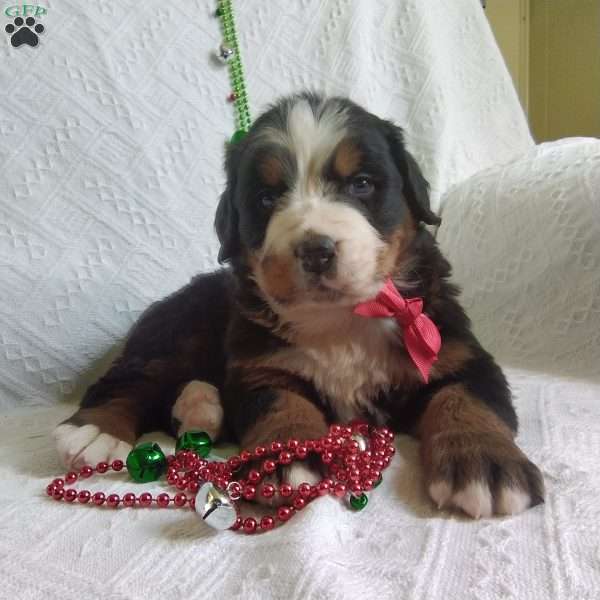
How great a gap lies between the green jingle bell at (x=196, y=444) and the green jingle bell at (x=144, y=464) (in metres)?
0.08

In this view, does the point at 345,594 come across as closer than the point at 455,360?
Yes

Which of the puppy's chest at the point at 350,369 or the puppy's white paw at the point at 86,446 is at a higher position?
the puppy's white paw at the point at 86,446

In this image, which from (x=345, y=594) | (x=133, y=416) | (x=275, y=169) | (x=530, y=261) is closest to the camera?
(x=345, y=594)

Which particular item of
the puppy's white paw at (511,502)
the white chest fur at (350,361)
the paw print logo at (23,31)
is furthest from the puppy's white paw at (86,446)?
the paw print logo at (23,31)

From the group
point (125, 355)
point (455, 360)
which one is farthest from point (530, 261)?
point (125, 355)

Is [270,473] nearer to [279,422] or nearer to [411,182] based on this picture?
[279,422]

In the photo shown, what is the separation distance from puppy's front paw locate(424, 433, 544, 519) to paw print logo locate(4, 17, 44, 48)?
7.02 feet

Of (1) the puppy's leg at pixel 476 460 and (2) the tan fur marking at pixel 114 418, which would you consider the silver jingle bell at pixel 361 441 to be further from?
(2) the tan fur marking at pixel 114 418

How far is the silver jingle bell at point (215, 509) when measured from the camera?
125 centimetres

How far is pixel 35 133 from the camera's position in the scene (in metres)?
2.54

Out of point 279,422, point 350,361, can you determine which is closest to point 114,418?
point 279,422

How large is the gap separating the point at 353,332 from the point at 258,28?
1.73 meters

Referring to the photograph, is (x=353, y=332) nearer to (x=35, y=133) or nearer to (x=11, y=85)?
(x=35, y=133)

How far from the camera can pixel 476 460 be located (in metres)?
1.33
